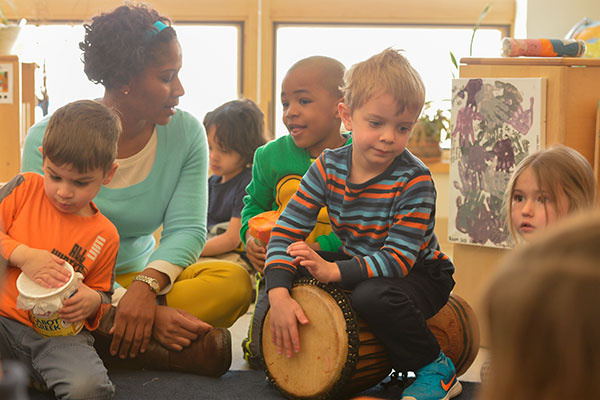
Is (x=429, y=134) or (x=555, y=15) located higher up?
(x=555, y=15)

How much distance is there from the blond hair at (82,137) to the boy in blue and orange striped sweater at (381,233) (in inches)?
21.1

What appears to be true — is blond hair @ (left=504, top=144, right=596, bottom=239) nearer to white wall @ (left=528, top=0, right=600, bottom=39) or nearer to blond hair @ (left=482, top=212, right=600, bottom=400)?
blond hair @ (left=482, top=212, right=600, bottom=400)

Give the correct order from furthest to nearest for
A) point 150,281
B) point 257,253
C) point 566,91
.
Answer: point 566,91 → point 257,253 → point 150,281

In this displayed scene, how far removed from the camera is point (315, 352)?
76.3 inches

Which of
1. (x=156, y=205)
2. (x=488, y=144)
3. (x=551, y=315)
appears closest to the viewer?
(x=551, y=315)

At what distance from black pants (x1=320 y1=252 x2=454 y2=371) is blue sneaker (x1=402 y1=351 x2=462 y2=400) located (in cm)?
2

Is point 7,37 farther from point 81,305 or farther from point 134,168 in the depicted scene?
point 81,305

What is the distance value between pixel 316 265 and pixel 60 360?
73 cm

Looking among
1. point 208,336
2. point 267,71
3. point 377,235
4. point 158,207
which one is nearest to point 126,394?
point 208,336

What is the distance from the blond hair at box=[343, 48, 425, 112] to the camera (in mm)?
1939

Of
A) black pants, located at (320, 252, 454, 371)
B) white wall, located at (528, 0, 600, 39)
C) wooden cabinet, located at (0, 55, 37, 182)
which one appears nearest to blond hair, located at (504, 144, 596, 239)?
black pants, located at (320, 252, 454, 371)

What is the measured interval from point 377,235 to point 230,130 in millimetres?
1823

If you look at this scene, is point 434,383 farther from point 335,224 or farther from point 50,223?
point 50,223

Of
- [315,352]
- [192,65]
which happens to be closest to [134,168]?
[315,352]
